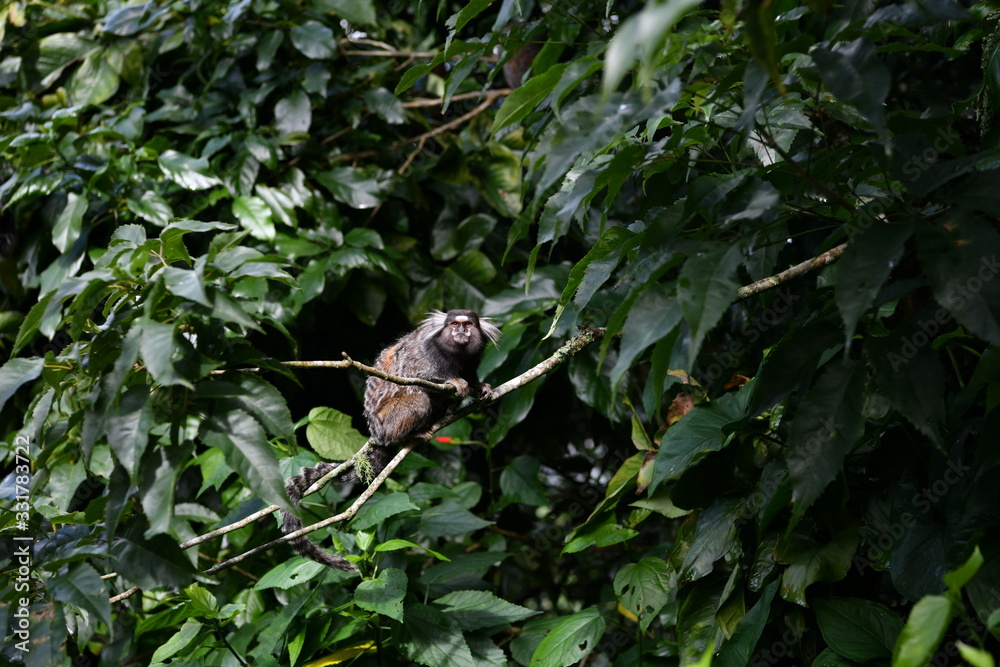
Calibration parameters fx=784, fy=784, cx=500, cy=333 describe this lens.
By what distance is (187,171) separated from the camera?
3.87m

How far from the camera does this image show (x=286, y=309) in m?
3.67

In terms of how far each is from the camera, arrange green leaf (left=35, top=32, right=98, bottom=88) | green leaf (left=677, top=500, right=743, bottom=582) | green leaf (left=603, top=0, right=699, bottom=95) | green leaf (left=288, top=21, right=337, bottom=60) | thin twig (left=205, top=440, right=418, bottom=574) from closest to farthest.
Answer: green leaf (left=603, top=0, right=699, bottom=95)
thin twig (left=205, top=440, right=418, bottom=574)
green leaf (left=677, top=500, right=743, bottom=582)
green leaf (left=288, top=21, right=337, bottom=60)
green leaf (left=35, top=32, right=98, bottom=88)

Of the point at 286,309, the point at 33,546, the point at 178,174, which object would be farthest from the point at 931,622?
the point at 178,174

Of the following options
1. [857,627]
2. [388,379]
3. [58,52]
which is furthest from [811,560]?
[58,52]

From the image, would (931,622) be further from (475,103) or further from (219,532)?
(475,103)

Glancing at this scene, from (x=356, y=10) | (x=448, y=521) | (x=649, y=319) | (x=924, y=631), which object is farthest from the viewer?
(x=356, y=10)

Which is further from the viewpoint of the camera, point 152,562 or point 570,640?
point 570,640

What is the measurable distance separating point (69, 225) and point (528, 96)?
2.88 meters

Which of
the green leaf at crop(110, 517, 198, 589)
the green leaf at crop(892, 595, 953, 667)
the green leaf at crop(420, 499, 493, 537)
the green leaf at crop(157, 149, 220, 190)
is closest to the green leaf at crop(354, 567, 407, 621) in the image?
the green leaf at crop(420, 499, 493, 537)

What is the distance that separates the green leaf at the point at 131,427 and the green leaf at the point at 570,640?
160cm

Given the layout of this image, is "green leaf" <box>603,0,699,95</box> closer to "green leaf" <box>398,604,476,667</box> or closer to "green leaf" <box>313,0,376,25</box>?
"green leaf" <box>398,604,476,667</box>

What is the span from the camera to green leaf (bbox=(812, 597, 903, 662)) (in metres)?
2.08

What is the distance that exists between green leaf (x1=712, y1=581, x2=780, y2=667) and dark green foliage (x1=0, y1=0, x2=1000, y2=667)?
15 millimetres

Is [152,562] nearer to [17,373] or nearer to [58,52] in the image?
[17,373]
